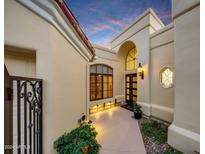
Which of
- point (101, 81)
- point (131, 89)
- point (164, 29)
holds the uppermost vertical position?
point (164, 29)

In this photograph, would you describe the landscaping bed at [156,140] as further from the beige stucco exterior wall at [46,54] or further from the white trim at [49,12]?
the white trim at [49,12]

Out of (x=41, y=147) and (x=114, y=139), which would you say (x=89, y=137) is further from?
(x=114, y=139)

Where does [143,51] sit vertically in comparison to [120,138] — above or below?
above

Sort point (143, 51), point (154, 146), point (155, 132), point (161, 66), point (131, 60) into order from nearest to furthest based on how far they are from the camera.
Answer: point (154, 146) < point (155, 132) < point (161, 66) < point (143, 51) < point (131, 60)

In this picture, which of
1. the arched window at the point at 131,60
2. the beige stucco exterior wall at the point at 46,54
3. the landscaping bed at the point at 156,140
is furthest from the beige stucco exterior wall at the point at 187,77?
the arched window at the point at 131,60

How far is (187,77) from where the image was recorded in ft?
9.75

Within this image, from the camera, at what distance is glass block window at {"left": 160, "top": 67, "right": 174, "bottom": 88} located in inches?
199

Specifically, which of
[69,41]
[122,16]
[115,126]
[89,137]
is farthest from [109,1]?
[89,137]

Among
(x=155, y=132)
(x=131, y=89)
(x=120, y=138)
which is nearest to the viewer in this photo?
(x=120, y=138)

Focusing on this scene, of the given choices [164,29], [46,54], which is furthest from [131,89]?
[46,54]

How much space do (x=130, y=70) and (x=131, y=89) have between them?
1.51 metres

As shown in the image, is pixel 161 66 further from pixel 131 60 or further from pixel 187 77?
pixel 131 60

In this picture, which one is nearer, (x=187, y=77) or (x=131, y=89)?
(x=187, y=77)
